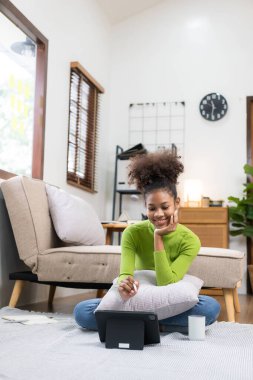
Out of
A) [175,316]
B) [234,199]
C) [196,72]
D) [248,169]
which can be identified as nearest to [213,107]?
[196,72]

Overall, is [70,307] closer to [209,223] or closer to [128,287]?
[128,287]

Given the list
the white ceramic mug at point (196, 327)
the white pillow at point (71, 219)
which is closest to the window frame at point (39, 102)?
the white pillow at point (71, 219)

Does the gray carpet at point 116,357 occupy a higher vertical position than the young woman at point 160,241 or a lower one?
lower

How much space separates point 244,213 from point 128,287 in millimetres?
3069

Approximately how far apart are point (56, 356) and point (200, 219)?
3161mm

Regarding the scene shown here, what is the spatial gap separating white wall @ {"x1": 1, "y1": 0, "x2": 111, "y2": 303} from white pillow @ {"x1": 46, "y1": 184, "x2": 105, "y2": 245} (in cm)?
60

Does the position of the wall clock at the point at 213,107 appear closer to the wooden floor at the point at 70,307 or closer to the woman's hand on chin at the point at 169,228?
the wooden floor at the point at 70,307

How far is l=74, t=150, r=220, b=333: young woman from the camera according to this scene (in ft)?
6.82

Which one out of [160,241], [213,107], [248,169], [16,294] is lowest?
[16,294]

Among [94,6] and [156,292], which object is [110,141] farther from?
[156,292]

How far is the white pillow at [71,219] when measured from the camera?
298 cm

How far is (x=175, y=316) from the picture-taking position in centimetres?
214

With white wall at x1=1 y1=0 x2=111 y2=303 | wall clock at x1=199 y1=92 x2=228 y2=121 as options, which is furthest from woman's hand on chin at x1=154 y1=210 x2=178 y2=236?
wall clock at x1=199 y1=92 x2=228 y2=121

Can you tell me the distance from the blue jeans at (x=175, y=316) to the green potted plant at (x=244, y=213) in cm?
263
